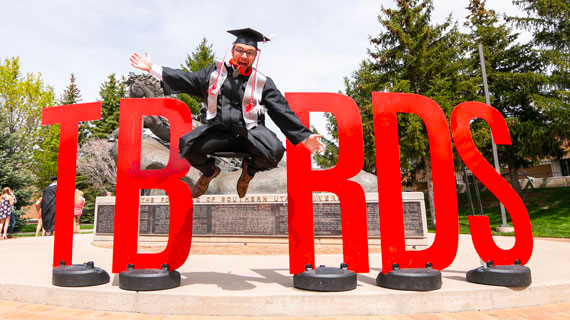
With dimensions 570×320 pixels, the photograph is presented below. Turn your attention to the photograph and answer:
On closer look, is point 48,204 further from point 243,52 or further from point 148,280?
point 243,52

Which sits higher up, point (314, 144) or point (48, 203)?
point (314, 144)

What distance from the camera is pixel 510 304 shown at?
3.84m

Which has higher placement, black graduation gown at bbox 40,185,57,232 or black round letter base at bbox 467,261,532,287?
black graduation gown at bbox 40,185,57,232

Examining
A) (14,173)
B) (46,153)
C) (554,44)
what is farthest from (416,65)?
(46,153)

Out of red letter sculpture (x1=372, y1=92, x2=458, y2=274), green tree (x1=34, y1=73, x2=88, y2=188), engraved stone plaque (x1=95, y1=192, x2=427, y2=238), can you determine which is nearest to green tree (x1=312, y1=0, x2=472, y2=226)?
engraved stone plaque (x1=95, y1=192, x2=427, y2=238)

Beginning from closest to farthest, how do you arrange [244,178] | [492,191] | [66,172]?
[244,178]
[492,191]
[66,172]

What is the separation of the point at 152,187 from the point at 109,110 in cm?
3376

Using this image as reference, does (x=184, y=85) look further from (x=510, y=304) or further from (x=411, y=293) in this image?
(x=510, y=304)

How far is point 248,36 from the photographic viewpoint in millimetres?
3760

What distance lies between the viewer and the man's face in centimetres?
371

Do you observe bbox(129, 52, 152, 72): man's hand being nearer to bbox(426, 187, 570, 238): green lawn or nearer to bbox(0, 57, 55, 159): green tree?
bbox(426, 187, 570, 238): green lawn

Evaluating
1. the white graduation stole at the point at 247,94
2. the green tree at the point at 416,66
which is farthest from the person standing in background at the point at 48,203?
the green tree at the point at 416,66

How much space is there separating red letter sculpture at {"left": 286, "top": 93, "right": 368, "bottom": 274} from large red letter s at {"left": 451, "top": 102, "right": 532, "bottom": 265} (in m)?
1.37

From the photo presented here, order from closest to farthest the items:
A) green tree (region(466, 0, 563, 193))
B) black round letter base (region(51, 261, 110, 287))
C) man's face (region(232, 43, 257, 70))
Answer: man's face (region(232, 43, 257, 70)) → black round letter base (region(51, 261, 110, 287)) → green tree (region(466, 0, 563, 193))
